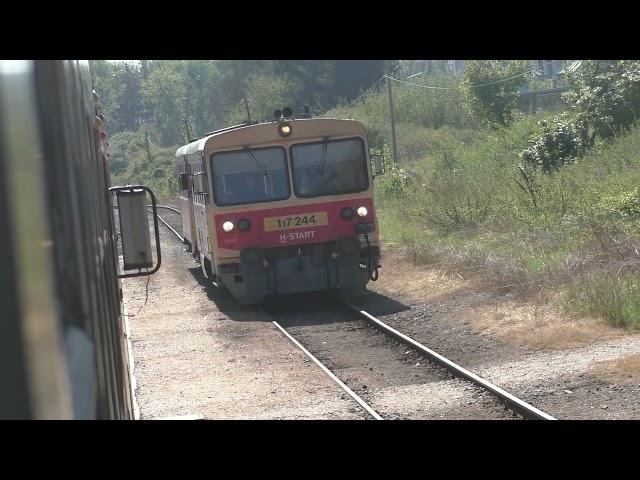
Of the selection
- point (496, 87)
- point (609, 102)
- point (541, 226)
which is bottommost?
point (541, 226)

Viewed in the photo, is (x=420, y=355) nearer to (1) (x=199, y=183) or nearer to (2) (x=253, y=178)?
(2) (x=253, y=178)

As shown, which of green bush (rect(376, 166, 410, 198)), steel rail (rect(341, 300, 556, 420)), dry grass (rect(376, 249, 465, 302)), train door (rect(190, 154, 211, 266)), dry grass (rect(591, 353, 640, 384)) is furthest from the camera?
green bush (rect(376, 166, 410, 198))

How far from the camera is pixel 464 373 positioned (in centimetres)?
997

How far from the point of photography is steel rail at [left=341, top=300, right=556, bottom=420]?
8.18 metres

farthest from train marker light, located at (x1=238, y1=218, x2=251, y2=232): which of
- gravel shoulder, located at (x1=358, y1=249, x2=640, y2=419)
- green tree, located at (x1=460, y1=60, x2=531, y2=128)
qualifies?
green tree, located at (x1=460, y1=60, x2=531, y2=128)

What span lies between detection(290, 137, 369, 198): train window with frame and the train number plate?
32 cm

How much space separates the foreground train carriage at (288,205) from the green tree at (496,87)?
26905mm

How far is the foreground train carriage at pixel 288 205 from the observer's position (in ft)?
48.9

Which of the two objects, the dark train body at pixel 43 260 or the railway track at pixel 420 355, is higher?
the dark train body at pixel 43 260

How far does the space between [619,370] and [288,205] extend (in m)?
6.65

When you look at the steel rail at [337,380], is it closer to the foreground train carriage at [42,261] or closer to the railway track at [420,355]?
the railway track at [420,355]

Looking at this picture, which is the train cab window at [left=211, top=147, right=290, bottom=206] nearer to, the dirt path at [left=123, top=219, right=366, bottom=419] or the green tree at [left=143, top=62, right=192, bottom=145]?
the dirt path at [left=123, top=219, right=366, bottom=419]

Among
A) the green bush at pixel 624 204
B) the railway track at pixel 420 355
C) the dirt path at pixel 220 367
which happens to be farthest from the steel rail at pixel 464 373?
the green bush at pixel 624 204

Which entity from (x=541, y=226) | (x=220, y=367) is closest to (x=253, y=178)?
(x=220, y=367)
